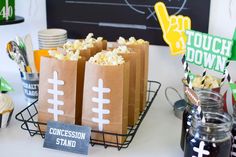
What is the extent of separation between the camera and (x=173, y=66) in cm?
130

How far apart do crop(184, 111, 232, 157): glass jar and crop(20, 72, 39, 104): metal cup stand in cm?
56

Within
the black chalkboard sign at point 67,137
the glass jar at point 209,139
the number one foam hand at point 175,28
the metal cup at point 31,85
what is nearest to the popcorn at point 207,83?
the number one foam hand at point 175,28

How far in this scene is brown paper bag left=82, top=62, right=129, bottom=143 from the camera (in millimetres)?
839

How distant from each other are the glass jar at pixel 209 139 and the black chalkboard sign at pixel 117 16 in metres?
0.54

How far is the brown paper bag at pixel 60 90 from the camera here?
89cm

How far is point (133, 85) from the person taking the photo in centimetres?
97

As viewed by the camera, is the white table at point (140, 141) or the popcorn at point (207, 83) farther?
the popcorn at point (207, 83)

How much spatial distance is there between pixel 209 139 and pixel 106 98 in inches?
10.1

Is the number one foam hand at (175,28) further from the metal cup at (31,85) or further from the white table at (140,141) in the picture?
the metal cup at (31,85)

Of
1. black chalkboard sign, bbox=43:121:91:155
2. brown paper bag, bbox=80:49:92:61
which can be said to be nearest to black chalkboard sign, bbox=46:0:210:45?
brown paper bag, bbox=80:49:92:61

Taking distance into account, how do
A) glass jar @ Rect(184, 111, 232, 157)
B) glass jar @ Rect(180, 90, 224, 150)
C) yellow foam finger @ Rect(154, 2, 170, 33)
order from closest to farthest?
1. glass jar @ Rect(184, 111, 232, 157)
2. glass jar @ Rect(180, 90, 224, 150)
3. yellow foam finger @ Rect(154, 2, 170, 33)

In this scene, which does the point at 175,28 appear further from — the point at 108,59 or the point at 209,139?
the point at 209,139

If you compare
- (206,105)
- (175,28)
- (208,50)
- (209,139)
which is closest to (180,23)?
(175,28)

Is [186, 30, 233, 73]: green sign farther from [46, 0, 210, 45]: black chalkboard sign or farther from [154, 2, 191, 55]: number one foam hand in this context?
[46, 0, 210, 45]: black chalkboard sign
